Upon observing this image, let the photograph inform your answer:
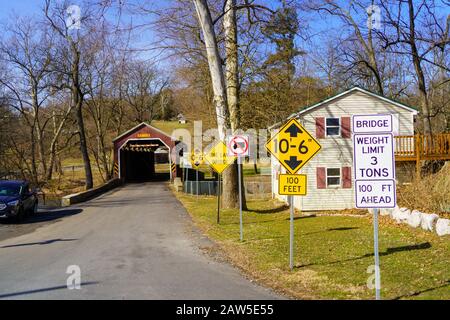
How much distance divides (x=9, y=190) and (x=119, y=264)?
12994mm

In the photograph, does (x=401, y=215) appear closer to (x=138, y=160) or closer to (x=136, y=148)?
(x=136, y=148)

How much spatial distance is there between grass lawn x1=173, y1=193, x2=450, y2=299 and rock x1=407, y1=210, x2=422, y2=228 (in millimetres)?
263

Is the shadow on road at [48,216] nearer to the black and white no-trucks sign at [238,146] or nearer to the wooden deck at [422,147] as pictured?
the black and white no-trucks sign at [238,146]

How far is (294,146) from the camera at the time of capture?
10336 mm

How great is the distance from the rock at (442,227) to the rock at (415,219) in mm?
1581

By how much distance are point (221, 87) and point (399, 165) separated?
1266cm

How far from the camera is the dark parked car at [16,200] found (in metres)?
20.2

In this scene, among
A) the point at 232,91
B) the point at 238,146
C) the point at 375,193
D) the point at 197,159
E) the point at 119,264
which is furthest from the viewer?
the point at 197,159

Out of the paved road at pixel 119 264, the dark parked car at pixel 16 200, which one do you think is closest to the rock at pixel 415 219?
the paved road at pixel 119 264

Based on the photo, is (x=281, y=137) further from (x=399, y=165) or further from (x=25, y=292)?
(x=399, y=165)

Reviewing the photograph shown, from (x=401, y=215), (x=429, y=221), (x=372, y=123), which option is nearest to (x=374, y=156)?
(x=372, y=123)

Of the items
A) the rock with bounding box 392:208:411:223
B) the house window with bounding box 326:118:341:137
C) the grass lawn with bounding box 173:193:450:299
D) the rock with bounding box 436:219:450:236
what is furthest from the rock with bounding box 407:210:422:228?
the house window with bounding box 326:118:341:137

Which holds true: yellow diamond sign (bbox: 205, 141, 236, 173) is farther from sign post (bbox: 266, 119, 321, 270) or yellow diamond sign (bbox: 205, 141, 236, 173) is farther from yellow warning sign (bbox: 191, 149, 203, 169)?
yellow warning sign (bbox: 191, 149, 203, 169)
